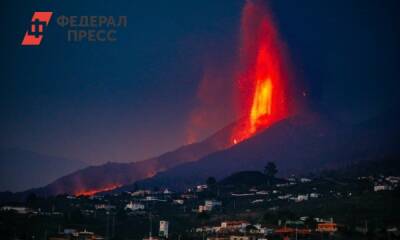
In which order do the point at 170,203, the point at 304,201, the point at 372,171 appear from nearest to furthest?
the point at 304,201 < the point at 170,203 < the point at 372,171

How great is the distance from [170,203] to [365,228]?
3349 cm

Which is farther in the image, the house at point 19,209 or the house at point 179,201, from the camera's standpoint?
the house at point 179,201

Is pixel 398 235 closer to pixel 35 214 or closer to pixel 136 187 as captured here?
pixel 35 214

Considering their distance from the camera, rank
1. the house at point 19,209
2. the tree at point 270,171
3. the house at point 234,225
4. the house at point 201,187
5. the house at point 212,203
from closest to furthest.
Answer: the house at point 234,225 → the house at point 19,209 → the house at point 212,203 → the house at point 201,187 → the tree at point 270,171

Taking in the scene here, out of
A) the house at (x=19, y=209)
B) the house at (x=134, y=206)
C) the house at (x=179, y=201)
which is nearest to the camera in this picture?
the house at (x=19, y=209)

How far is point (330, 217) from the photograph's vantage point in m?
90.9

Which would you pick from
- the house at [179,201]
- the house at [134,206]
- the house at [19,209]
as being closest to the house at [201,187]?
the house at [179,201]

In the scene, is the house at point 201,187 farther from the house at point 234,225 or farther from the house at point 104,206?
the house at point 234,225

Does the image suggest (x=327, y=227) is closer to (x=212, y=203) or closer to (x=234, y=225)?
(x=234, y=225)

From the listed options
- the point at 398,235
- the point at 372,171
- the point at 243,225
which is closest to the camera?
the point at 398,235

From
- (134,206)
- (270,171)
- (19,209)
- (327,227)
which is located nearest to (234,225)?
Result: (327,227)

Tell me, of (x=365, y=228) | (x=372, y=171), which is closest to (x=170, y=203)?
(x=372, y=171)

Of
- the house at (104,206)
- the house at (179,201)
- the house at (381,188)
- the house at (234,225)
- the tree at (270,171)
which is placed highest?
the tree at (270,171)

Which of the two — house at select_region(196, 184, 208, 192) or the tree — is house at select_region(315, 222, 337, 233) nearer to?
house at select_region(196, 184, 208, 192)
